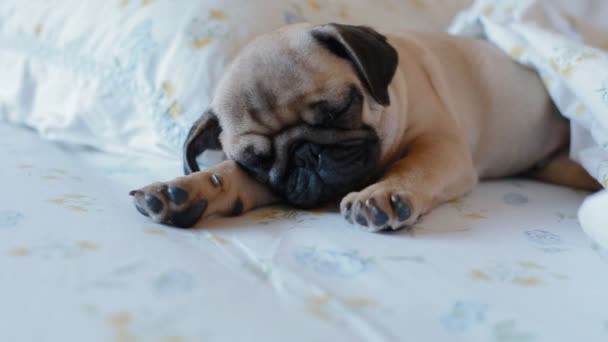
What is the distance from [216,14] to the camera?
187cm

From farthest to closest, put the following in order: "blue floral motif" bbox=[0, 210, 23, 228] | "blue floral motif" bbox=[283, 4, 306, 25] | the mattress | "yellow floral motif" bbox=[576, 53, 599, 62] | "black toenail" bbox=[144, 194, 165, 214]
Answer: "blue floral motif" bbox=[283, 4, 306, 25], "yellow floral motif" bbox=[576, 53, 599, 62], "black toenail" bbox=[144, 194, 165, 214], "blue floral motif" bbox=[0, 210, 23, 228], the mattress

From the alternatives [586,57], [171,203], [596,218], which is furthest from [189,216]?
[586,57]

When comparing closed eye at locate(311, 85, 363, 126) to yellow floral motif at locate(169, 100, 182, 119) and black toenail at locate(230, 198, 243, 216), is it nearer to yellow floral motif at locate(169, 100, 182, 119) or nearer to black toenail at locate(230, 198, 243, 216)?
black toenail at locate(230, 198, 243, 216)

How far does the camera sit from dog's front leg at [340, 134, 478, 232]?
1.30m

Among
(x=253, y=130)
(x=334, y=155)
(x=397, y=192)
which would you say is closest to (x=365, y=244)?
(x=397, y=192)

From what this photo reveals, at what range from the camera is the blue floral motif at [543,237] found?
1274mm

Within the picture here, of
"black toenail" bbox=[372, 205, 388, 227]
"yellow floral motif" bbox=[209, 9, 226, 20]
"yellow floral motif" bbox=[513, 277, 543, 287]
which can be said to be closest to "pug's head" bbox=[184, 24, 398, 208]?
"black toenail" bbox=[372, 205, 388, 227]

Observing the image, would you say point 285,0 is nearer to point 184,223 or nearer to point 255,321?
point 184,223

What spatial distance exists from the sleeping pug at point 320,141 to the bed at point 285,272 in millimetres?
60

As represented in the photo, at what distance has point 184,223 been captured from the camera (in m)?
1.32

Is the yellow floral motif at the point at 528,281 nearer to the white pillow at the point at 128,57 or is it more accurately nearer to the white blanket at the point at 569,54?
the white blanket at the point at 569,54

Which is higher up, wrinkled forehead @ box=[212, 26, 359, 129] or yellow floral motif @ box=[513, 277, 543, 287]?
wrinkled forehead @ box=[212, 26, 359, 129]

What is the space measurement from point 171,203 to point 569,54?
131cm

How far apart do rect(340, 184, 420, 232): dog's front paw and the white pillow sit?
27.0 inches
